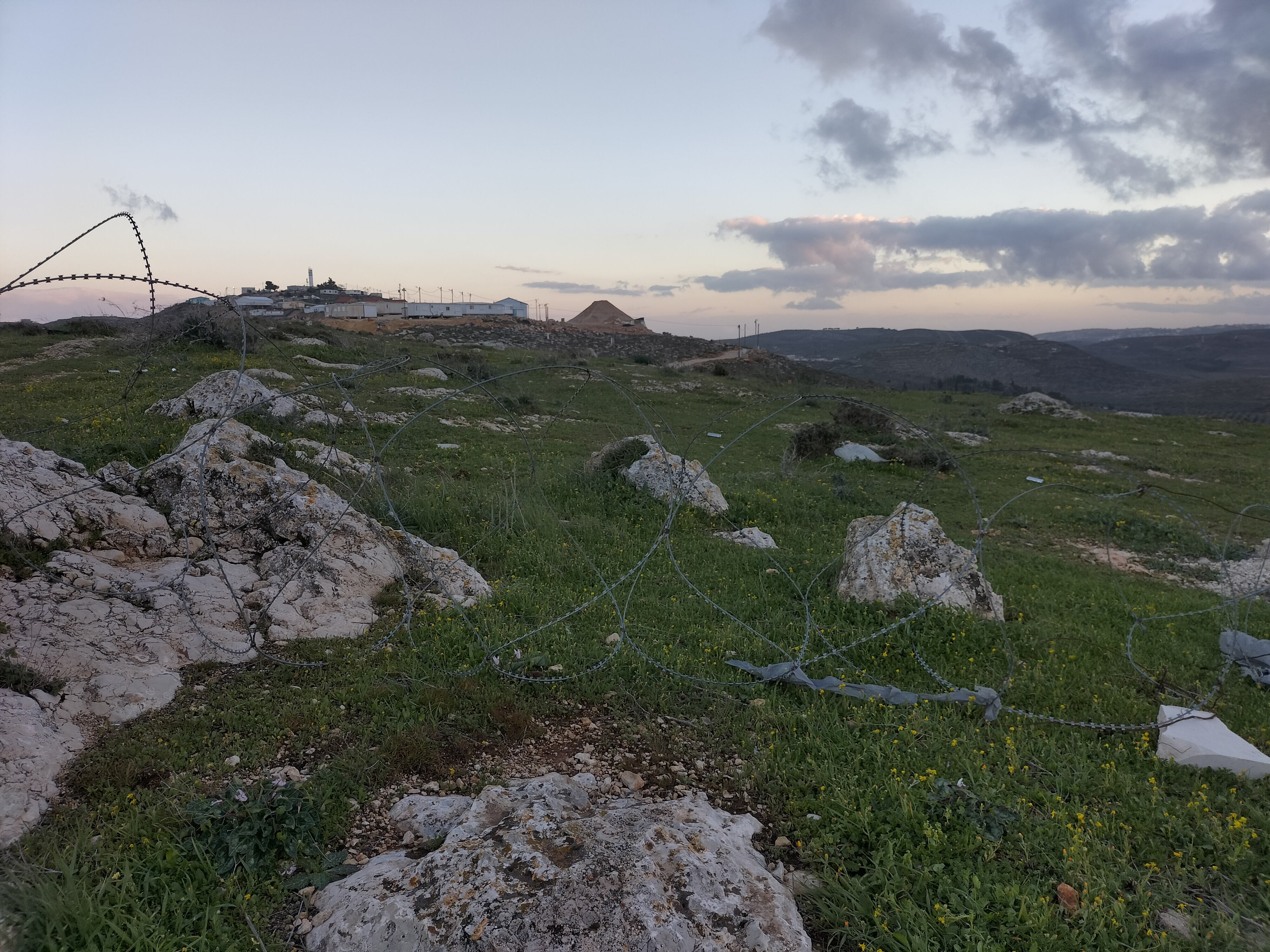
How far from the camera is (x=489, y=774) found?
4.87 m

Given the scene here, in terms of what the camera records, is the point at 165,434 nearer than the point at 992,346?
Yes

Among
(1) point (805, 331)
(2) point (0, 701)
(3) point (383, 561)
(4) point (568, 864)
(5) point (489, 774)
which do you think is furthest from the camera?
(1) point (805, 331)

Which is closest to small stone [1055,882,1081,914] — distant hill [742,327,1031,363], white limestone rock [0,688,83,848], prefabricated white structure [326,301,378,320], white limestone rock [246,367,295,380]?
white limestone rock [0,688,83,848]

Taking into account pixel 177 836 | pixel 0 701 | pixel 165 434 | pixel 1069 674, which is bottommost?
pixel 1069 674

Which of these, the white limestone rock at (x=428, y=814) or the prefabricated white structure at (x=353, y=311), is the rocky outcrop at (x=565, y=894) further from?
the prefabricated white structure at (x=353, y=311)

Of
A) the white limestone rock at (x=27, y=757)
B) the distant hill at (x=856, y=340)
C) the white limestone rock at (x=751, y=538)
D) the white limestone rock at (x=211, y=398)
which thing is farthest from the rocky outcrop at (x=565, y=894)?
the distant hill at (x=856, y=340)

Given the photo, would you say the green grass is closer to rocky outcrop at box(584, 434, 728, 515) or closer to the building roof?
rocky outcrop at box(584, 434, 728, 515)

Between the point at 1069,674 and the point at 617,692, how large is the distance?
14.6 feet

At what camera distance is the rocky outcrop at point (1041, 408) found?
98.6 ft

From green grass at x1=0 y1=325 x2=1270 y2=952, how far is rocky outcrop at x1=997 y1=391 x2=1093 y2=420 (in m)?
19.7

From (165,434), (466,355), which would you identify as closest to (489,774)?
(165,434)

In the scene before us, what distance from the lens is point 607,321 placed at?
92.5 meters

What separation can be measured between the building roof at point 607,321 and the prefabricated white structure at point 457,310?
31.7 feet

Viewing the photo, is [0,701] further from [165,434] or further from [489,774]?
[165,434]
